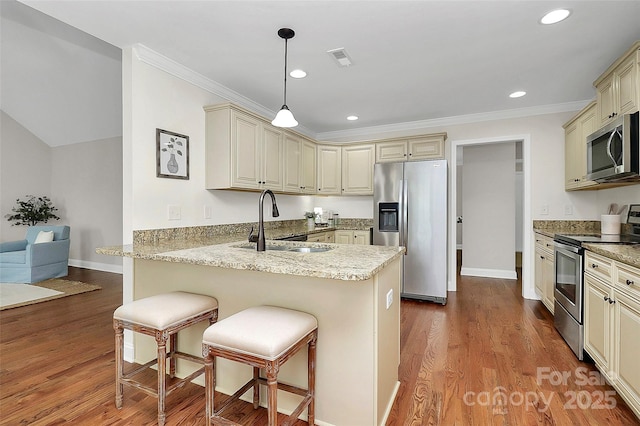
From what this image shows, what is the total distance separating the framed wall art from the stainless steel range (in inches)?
134

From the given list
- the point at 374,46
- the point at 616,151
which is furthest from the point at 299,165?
the point at 616,151

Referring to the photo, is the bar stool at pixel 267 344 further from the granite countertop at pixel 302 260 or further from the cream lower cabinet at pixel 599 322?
the cream lower cabinet at pixel 599 322

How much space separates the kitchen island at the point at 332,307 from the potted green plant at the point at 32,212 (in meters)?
5.88

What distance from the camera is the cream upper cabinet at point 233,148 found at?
3.14 meters

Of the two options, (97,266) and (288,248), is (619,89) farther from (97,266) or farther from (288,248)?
(97,266)

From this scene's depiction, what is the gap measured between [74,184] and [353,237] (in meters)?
5.67

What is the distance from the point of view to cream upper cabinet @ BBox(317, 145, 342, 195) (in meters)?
4.93

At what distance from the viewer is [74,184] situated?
627 cm

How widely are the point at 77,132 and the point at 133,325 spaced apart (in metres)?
5.84

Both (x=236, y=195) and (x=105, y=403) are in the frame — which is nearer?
(x=105, y=403)

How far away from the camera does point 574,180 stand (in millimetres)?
3598

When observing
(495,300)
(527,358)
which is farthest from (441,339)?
(495,300)

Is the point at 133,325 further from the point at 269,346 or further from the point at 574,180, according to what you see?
the point at 574,180

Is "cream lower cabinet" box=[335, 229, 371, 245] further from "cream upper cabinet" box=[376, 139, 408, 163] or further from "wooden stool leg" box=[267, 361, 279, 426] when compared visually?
"wooden stool leg" box=[267, 361, 279, 426]
